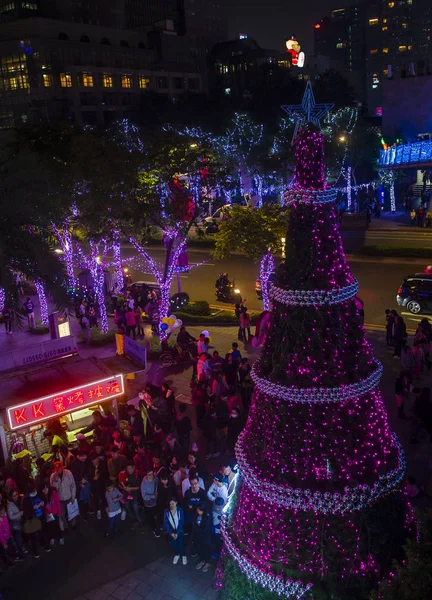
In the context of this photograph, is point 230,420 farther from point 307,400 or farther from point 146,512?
point 307,400

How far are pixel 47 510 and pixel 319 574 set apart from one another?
5.70m

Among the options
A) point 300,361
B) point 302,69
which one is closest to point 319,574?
point 300,361

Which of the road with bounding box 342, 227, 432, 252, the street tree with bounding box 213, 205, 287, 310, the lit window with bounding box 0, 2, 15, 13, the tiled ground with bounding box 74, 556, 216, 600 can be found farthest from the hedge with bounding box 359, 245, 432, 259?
the lit window with bounding box 0, 2, 15, 13

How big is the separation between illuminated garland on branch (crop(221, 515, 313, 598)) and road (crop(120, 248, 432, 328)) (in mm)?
15586

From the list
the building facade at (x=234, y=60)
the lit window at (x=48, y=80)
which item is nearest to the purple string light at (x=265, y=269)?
the lit window at (x=48, y=80)

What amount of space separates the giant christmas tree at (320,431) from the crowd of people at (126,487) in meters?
3.12

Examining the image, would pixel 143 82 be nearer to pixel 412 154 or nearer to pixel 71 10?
pixel 71 10

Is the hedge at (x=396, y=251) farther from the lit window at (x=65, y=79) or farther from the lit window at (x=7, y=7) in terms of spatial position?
the lit window at (x=7, y=7)

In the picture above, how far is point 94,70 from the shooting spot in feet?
221

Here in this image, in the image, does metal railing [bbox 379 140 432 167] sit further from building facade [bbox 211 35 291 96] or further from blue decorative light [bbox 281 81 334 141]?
building facade [bbox 211 35 291 96]

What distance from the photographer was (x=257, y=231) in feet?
67.9

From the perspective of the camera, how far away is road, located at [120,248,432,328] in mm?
23391

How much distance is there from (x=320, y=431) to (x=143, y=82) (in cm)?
7490

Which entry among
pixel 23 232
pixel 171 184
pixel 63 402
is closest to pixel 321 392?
pixel 63 402
